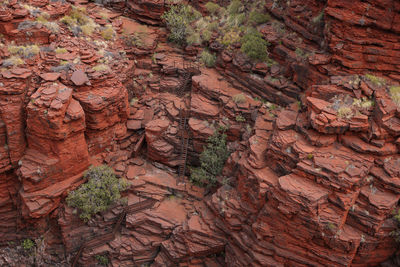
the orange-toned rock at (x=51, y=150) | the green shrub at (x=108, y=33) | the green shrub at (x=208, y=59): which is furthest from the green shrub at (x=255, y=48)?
the orange-toned rock at (x=51, y=150)

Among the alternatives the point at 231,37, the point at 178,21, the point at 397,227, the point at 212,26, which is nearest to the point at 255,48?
the point at 231,37

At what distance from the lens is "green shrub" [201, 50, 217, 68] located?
19.1 metres

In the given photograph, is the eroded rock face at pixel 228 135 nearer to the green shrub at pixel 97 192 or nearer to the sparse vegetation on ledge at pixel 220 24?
the green shrub at pixel 97 192

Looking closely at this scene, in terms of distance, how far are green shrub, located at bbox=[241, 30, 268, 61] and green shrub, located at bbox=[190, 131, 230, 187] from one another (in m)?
4.42

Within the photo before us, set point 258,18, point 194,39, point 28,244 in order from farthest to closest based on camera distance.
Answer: point 194,39 < point 258,18 < point 28,244

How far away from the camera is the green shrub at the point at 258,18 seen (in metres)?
19.0

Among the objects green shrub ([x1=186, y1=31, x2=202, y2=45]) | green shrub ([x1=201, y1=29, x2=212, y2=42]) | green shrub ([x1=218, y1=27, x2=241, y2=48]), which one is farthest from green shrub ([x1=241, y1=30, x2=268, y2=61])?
green shrub ([x1=186, y1=31, x2=202, y2=45])

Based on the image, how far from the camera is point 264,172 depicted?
13.7 m

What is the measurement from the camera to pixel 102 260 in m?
15.9

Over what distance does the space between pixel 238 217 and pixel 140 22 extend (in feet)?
44.6

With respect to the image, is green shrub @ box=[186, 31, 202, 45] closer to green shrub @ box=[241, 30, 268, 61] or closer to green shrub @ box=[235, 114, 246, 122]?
green shrub @ box=[241, 30, 268, 61]

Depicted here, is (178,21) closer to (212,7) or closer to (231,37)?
(212,7)

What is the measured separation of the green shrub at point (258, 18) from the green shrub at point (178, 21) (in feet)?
12.7

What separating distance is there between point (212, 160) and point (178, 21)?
8872 mm
